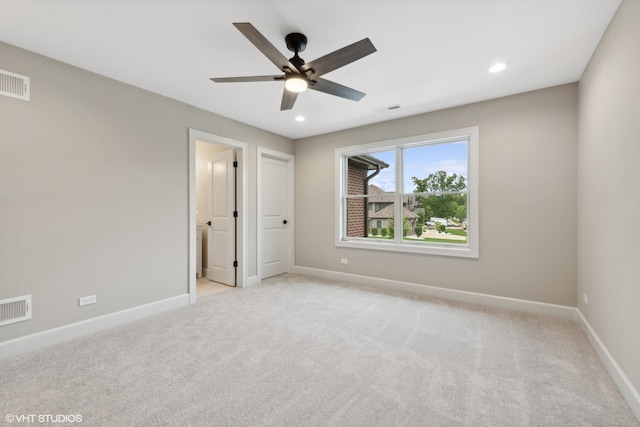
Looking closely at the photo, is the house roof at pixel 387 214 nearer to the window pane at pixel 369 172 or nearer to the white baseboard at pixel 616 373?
the window pane at pixel 369 172

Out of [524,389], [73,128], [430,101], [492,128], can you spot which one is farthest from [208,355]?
[492,128]

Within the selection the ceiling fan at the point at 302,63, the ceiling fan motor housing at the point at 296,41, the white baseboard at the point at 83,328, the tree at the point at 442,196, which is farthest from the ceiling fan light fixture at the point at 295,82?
the white baseboard at the point at 83,328

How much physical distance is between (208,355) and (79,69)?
3.09 metres

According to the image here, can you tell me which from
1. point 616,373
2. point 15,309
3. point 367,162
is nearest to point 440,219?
point 367,162

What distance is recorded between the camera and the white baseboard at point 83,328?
230 centimetres

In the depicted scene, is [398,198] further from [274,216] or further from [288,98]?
[288,98]

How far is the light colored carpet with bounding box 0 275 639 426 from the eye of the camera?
1.62 meters

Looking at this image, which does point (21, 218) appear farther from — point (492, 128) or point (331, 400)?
point (492, 128)

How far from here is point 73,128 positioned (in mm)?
2646

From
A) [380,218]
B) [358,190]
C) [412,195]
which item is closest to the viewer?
[412,195]

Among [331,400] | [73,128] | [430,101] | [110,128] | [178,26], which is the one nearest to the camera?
[331,400]

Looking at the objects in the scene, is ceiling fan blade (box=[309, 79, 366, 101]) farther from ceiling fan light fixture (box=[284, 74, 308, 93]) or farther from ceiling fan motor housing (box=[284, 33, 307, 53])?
ceiling fan motor housing (box=[284, 33, 307, 53])

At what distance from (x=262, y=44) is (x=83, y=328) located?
3167mm

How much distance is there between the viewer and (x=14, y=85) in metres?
2.33
